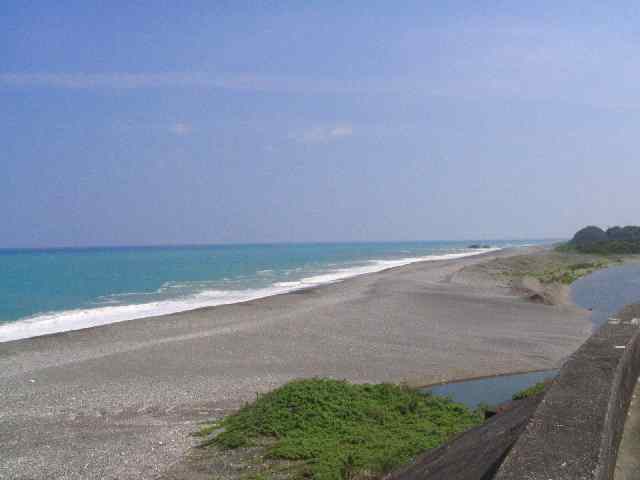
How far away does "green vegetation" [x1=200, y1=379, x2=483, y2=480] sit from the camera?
320 inches

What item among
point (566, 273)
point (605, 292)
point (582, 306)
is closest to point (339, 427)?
point (582, 306)

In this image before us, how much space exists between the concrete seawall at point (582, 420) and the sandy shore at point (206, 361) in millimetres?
6486

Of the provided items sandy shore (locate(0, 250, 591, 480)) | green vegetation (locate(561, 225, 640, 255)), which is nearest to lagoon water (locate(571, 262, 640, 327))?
sandy shore (locate(0, 250, 591, 480))

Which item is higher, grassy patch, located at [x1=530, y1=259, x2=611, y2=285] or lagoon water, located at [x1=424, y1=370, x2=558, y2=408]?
grassy patch, located at [x1=530, y1=259, x2=611, y2=285]

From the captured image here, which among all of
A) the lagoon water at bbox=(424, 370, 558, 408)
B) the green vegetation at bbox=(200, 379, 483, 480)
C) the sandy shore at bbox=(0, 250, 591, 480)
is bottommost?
the lagoon water at bbox=(424, 370, 558, 408)

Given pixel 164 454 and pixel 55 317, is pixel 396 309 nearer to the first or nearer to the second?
pixel 55 317

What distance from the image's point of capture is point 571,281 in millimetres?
46219

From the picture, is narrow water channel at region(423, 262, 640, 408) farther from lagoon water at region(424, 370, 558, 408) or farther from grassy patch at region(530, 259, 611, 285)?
grassy patch at region(530, 259, 611, 285)

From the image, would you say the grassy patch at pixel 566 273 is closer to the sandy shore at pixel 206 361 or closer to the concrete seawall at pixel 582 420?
the sandy shore at pixel 206 361

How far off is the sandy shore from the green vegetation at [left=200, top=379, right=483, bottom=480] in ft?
4.44

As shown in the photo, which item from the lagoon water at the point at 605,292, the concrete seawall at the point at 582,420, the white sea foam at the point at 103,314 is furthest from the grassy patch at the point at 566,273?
the concrete seawall at the point at 582,420

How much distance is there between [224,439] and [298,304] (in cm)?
1977

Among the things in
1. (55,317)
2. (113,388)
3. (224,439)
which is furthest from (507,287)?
(224,439)

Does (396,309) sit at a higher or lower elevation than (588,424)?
lower
